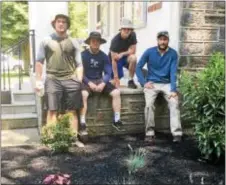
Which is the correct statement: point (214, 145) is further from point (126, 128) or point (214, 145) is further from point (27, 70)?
point (27, 70)

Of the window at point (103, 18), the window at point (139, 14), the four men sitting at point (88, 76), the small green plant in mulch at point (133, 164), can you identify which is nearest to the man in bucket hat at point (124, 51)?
the four men sitting at point (88, 76)

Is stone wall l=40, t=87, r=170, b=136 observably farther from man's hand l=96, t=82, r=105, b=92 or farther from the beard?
the beard

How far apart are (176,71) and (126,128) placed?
1030 millimetres

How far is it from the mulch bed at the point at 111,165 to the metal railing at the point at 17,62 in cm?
230

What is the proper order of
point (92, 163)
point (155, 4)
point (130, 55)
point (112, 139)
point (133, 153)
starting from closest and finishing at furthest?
point (92, 163) < point (133, 153) < point (112, 139) < point (130, 55) < point (155, 4)

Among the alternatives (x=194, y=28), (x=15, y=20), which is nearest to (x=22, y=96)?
(x=194, y=28)

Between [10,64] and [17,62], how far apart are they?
0.13m

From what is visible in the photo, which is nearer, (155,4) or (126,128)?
(126,128)

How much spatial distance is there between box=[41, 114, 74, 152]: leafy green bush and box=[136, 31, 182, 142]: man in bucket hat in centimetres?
107

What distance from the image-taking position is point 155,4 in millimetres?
6004

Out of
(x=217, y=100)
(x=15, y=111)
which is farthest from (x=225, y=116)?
(x=15, y=111)

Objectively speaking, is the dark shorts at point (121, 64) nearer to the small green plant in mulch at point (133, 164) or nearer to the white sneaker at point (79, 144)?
the white sneaker at point (79, 144)

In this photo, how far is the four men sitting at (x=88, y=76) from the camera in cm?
471

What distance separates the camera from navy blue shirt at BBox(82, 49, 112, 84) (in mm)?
4953
